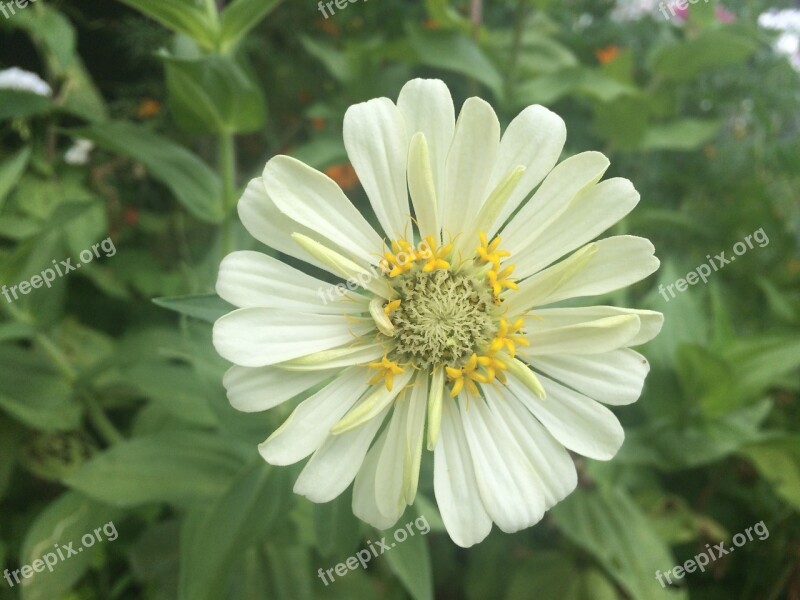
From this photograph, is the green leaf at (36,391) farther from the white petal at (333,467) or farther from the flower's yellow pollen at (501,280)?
the flower's yellow pollen at (501,280)

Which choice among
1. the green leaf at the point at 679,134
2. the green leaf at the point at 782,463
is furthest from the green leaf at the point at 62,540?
the green leaf at the point at 679,134

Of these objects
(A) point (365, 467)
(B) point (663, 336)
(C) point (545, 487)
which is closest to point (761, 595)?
(B) point (663, 336)

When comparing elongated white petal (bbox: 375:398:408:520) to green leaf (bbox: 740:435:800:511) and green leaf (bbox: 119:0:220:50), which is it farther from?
green leaf (bbox: 740:435:800:511)

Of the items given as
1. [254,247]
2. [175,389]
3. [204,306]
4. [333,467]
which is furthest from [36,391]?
[333,467]

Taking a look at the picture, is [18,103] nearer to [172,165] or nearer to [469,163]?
[172,165]

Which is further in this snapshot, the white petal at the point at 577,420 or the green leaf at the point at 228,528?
the green leaf at the point at 228,528

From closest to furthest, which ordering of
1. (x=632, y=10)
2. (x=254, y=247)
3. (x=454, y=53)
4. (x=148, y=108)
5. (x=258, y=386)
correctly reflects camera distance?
(x=258, y=386), (x=254, y=247), (x=454, y=53), (x=148, y=108), (x=632, y=10)
